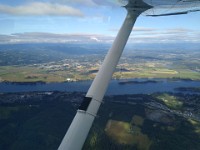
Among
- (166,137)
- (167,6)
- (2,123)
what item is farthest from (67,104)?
(167,6)

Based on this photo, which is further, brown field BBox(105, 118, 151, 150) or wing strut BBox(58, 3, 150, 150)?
brown field BBox(105, 118, 151, 150)

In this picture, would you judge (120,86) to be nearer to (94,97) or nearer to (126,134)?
(126,134)

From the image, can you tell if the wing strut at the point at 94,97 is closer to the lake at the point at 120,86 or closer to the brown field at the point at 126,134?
the brown field at the point at 126,134

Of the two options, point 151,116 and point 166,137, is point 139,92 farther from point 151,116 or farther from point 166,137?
point 166,137

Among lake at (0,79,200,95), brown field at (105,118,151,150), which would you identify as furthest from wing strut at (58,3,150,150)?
lake at (0,79,200,95)

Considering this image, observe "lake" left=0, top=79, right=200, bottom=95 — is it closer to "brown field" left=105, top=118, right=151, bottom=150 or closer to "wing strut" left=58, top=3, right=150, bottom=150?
"brown field" left=105, top=118, right=151, bottom=150

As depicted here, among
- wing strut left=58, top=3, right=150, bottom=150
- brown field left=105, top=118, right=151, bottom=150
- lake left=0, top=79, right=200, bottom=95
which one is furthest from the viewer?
lake left=0, top=79, right=200, bottom=95

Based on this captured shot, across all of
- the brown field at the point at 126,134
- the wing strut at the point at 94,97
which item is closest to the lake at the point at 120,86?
the brown field at the point at 126,134
